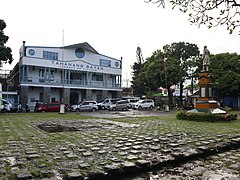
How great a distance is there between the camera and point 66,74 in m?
33.2

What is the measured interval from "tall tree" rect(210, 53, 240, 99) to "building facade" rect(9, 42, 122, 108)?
16.2 m

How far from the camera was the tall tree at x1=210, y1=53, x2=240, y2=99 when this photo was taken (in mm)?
28234

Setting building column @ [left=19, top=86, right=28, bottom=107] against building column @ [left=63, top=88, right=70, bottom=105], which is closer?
building column @ [left=19, top=86, right=28, bottom=107]

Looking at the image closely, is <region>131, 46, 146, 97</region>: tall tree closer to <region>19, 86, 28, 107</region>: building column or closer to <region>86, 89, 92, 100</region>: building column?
<region>86, 89, 92, 100</region>: building column

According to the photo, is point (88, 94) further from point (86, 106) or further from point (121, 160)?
point (121, 160)

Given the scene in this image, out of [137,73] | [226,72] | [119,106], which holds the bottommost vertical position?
[119,106]

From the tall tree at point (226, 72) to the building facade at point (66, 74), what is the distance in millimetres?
16188

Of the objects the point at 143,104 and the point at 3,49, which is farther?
the point at 143,104

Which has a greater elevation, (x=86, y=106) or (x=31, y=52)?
(x=31, y=52)

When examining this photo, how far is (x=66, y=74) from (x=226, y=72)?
23.1 metres

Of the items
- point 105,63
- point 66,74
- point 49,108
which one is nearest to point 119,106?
point 49,108

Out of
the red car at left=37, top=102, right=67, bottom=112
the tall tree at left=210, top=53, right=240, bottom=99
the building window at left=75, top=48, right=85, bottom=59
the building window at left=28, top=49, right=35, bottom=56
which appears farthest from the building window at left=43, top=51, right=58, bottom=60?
the tall tree at left=210, top=53, right=240, bottom=99

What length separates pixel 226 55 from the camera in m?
30.6

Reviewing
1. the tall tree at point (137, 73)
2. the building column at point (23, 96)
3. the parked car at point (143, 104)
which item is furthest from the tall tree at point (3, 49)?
the tall tree at point (137, 73)
